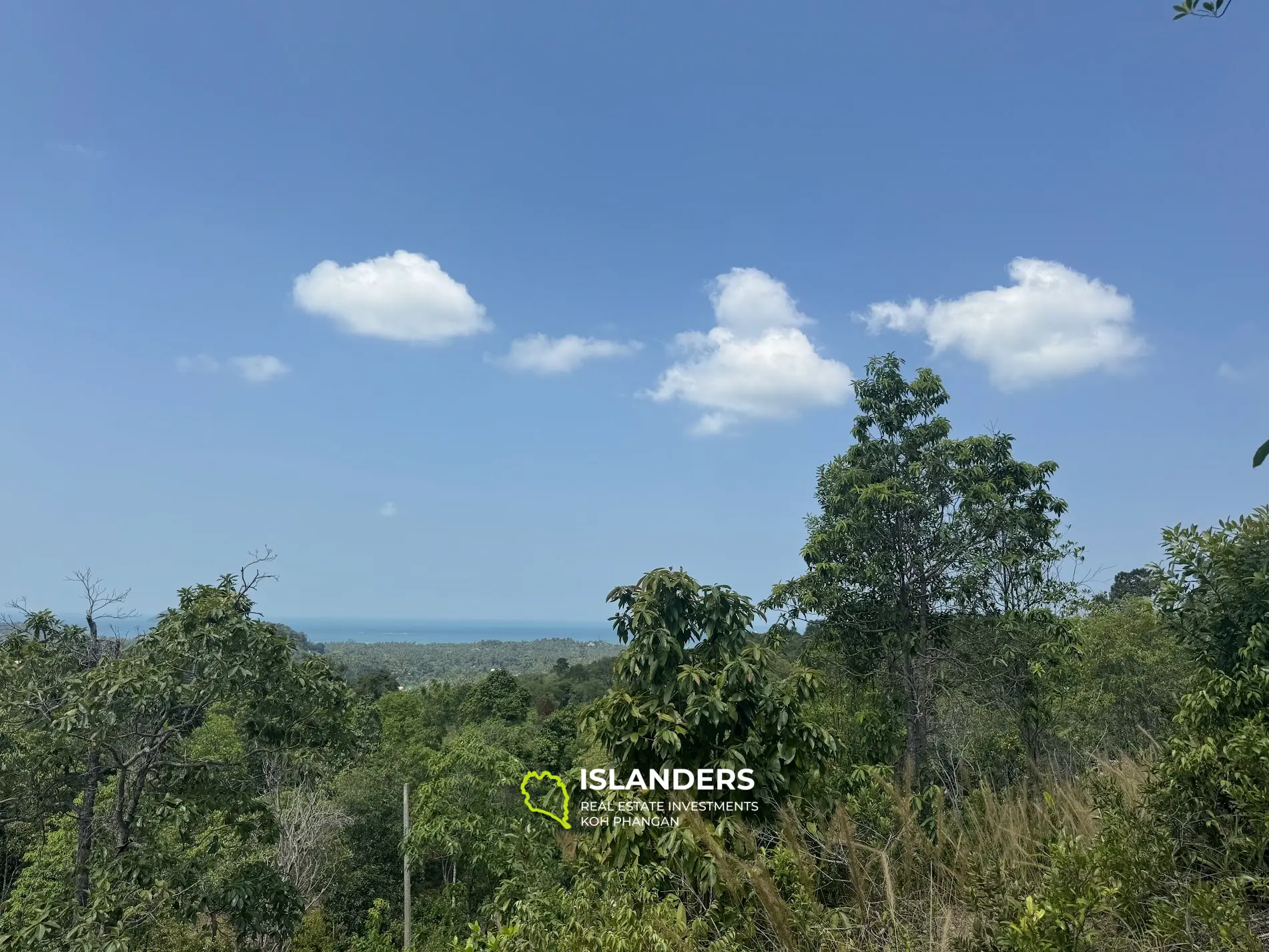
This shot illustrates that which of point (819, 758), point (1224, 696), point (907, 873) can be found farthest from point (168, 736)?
point (1224, 696)

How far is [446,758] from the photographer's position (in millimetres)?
12117

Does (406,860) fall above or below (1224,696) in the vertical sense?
below

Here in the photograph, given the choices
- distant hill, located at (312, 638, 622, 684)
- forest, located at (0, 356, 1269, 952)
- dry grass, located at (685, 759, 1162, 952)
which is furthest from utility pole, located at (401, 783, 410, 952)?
distant hill, located at (312, 638, 622, 684)

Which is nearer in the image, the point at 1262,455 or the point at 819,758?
the point at 1262,455

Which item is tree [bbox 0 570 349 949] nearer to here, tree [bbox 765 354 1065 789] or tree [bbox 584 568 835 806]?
tree [bbox 584 568 835 806]

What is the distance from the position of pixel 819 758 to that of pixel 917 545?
5.59m

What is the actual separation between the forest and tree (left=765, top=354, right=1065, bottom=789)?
0.14ft

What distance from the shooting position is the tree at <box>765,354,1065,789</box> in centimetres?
898

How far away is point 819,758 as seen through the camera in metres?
4.21

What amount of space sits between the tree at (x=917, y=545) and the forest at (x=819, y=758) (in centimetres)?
4

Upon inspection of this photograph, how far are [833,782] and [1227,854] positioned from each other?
304cm

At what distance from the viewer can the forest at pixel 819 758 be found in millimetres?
2609

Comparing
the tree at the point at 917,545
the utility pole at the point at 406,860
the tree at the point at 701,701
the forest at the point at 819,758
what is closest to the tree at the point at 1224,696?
the forest at the point at 819,758

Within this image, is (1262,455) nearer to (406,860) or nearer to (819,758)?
(819,758)
